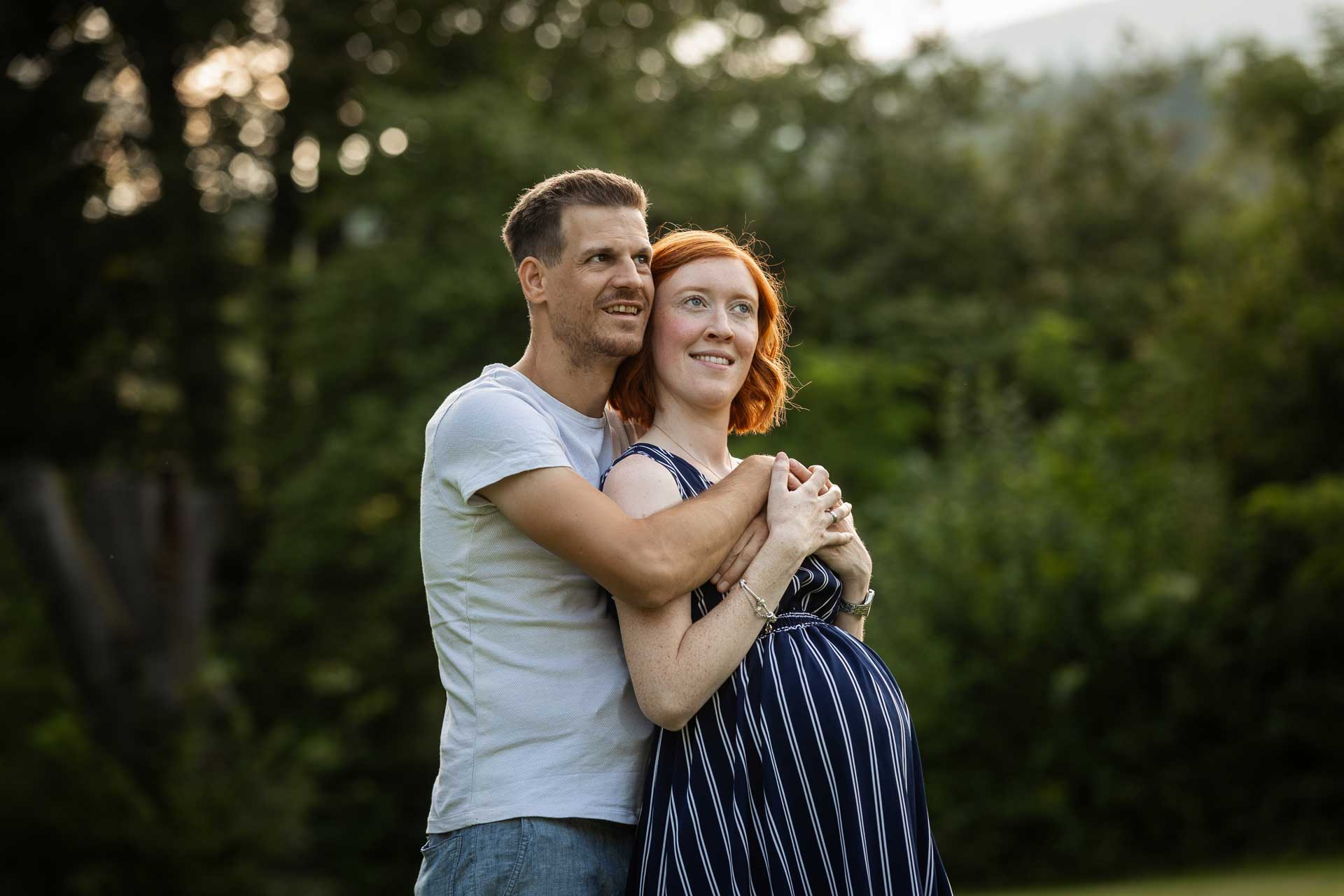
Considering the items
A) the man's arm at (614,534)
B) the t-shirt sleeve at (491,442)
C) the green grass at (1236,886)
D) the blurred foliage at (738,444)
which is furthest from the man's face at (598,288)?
the blurred foliage at (738,444)

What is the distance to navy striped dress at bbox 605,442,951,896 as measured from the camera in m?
2.66

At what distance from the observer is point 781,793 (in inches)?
106

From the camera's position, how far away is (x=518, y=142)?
1395cm

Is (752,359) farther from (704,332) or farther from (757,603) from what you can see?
(757,603)

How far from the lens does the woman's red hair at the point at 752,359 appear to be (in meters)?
3.01

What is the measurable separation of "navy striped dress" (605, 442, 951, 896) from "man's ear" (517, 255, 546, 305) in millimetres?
A: 693

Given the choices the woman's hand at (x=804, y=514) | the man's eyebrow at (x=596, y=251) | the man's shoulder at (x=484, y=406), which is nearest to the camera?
the man's shoulder at (x=484, y=406)

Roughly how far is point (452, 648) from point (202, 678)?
13.2 meters

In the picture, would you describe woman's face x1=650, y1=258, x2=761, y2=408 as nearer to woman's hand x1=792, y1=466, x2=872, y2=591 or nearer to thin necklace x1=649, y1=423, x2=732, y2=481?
thin necklace x1=649, y1=423, x2=732, y2=481

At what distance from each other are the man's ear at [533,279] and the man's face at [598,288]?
2cm

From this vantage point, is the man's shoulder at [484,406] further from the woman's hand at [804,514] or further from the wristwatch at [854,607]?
the wristwatch at [854,607]

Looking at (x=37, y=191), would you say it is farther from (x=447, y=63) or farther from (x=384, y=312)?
(x=447, y=63)

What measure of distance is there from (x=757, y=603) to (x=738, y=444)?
11295 millimetres

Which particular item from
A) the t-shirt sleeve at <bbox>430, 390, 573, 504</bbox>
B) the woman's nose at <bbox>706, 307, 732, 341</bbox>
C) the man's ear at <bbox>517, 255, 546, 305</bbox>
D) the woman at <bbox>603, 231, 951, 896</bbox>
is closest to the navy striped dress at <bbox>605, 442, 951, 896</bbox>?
the woman at <bbox>603, 231, 951, 896</bbox>
